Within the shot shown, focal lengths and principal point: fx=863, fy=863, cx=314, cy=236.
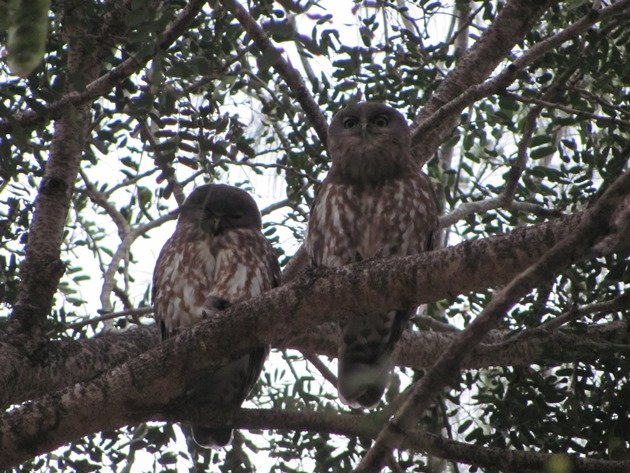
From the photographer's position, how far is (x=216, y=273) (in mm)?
5008

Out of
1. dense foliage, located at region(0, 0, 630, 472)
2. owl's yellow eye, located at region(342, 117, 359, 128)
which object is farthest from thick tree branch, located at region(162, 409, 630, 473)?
owl's yellow eye, located at region(342, 117, 359, 128)

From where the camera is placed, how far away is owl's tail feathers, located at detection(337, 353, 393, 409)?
4574mm

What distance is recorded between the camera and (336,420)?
305 cm

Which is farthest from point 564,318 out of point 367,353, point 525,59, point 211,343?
point 367,353

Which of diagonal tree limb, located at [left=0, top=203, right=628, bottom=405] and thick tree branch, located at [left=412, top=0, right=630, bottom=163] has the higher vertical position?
thick tree branch, located at [left=412, top=0, right=630, bottom=163]

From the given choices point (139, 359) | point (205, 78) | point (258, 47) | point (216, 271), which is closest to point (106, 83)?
point (205, 78)

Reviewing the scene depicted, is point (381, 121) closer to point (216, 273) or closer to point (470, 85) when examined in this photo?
point (470, 85)

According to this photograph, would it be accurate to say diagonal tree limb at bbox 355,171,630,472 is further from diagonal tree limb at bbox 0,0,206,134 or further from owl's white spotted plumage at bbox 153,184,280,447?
owl's white spotted plumage at bbox 153,184,280,447

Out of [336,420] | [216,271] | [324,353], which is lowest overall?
[336,420]

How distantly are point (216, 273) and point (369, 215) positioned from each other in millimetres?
947

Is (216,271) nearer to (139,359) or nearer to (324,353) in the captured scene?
(324,353)

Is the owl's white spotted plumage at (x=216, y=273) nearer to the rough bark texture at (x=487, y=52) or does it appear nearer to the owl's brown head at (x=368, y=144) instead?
the owl's brown head at (x=368, y=144)

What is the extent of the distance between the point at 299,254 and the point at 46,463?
6.26 feet

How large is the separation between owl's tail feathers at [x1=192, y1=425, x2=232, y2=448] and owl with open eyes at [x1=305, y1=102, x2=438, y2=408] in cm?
65
